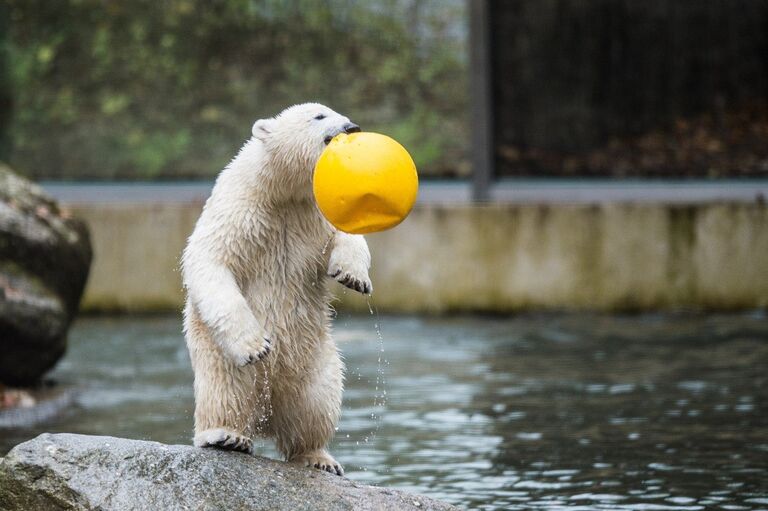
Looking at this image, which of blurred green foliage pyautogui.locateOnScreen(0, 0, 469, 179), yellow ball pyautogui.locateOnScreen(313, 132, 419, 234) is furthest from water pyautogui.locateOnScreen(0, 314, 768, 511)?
blurred green foliage pyautogui.locateOnScreen(0, 0, 469, 179)

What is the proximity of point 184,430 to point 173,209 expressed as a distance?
5.90 m

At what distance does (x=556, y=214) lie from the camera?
12531 mm

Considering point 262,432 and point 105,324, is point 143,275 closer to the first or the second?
point 105,324

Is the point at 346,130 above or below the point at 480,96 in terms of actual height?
above

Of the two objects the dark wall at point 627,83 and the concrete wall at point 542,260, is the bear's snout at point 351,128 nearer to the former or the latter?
the concrete wall at point 542,260

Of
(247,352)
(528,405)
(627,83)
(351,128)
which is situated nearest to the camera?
(247,352)

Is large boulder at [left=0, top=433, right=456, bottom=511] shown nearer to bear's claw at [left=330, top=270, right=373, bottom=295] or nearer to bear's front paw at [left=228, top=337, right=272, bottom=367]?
bear's front paw at [left=228, top=337, right=272, bottom=367]

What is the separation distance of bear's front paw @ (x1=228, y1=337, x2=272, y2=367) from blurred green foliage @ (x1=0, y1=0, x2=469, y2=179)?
8947 millimetres

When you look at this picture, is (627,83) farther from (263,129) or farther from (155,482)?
(155,482)

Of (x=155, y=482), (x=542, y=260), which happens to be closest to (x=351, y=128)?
(x=155, y=482)

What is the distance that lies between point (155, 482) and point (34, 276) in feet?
14.1

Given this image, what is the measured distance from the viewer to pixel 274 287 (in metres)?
5.09

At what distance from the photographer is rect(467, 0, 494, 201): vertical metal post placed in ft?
43.7

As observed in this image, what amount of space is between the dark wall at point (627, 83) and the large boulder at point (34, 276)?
5.55 metres
